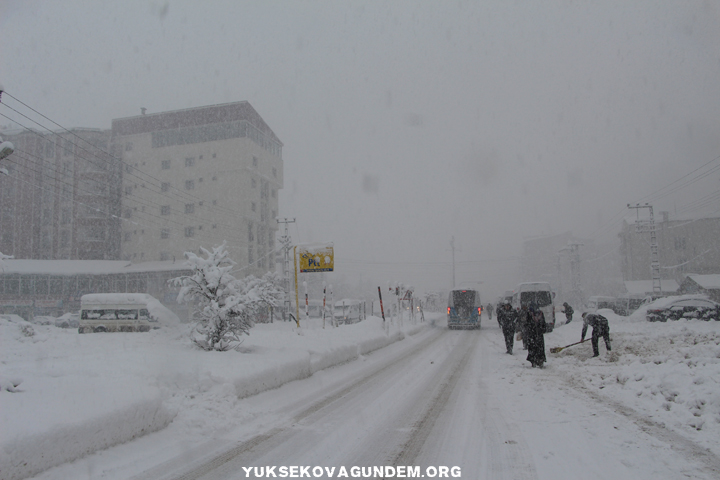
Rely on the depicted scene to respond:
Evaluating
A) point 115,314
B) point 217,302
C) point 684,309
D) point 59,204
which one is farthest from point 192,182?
point 684,309

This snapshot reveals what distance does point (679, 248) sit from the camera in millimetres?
61344

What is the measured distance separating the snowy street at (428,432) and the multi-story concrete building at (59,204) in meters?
51.9

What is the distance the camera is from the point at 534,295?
78.0ft

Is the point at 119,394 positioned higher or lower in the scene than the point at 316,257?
lower

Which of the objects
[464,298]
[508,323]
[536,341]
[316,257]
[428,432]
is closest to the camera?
[428,432]

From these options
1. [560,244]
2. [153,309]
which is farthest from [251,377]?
[560,244]

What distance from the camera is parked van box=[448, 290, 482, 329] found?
99.9ft

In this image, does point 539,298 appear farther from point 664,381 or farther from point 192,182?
point 192,182

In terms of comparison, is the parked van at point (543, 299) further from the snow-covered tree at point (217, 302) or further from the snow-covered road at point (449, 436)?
the snow-covered tree at point (217, 302)

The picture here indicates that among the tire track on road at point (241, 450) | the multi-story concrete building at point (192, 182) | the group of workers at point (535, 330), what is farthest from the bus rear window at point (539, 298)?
the multi-story concrete building at point (192, 182)

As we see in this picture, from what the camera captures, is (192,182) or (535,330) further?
(192,182)

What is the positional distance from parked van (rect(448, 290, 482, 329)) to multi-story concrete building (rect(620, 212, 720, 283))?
124 feet

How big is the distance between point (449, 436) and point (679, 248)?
69964mm

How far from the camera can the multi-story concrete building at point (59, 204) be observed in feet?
170
